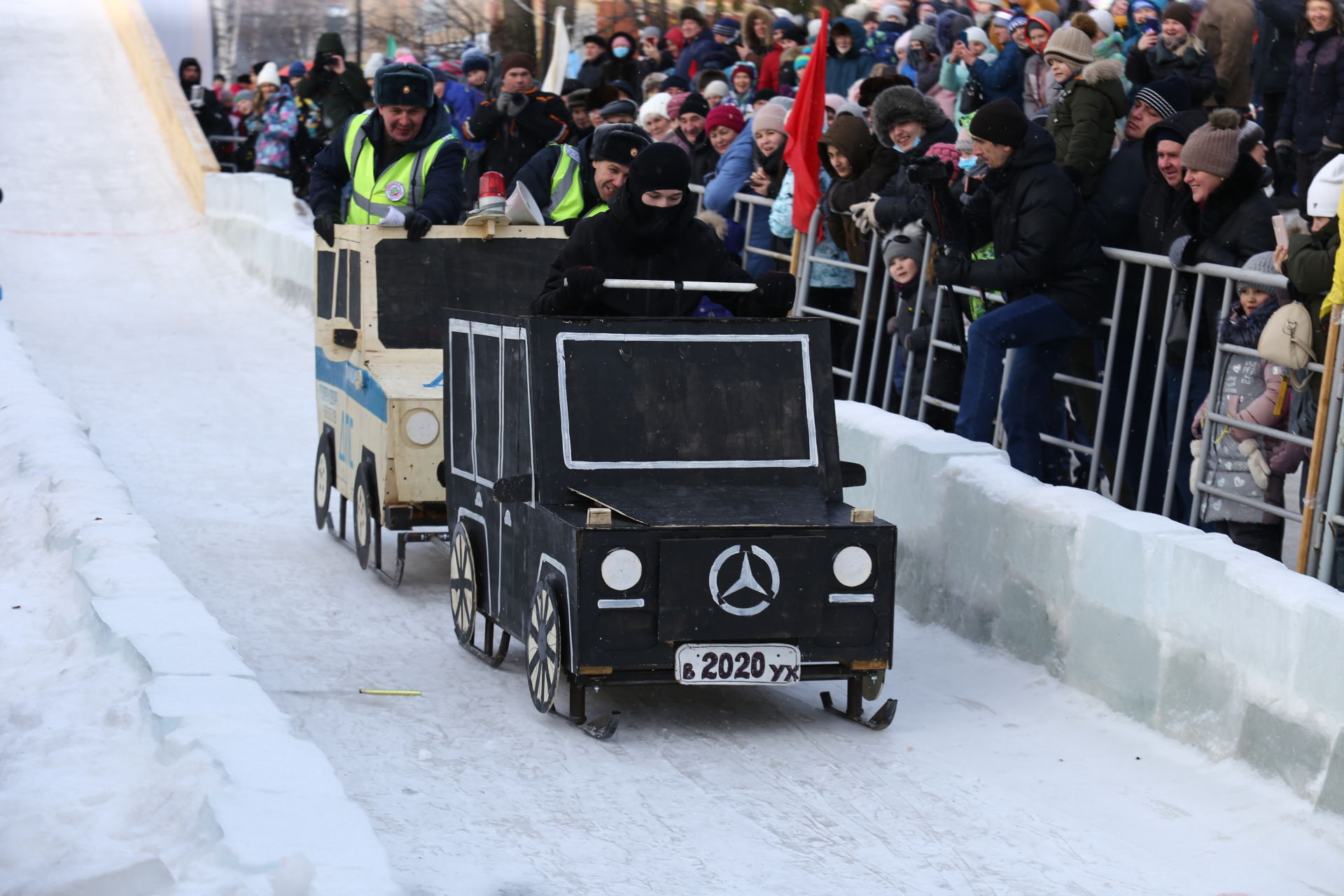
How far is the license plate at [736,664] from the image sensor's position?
5570 millimetres

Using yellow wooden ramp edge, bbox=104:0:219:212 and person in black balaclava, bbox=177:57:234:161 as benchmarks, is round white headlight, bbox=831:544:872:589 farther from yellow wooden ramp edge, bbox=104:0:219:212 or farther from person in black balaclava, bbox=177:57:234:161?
person in black balaclava, bbox=177:57:234:161

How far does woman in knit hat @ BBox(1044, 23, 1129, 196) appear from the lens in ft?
27.2

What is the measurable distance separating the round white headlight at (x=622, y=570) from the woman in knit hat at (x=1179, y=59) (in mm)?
6570

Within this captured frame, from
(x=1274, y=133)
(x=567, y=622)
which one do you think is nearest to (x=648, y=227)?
(x=567, y=622)

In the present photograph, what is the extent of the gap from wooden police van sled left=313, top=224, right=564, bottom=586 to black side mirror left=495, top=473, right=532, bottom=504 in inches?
71.3

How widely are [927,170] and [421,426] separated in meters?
2.57

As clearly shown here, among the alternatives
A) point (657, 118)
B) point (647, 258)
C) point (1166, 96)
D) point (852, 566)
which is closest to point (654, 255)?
point (647, 258)

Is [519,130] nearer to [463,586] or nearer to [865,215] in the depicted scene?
[865,215]

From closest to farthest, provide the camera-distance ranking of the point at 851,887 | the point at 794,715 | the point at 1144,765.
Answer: the point at 851,887
the point at 1144,765
the point at 794,715

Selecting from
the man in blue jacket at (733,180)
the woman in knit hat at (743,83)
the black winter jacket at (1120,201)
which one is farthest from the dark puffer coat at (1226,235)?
the woman in knit hat at (743,83)

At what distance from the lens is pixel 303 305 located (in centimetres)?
1742

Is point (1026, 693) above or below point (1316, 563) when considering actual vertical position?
below

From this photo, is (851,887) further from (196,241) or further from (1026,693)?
(196,241)

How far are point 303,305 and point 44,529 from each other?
10.4 meters
